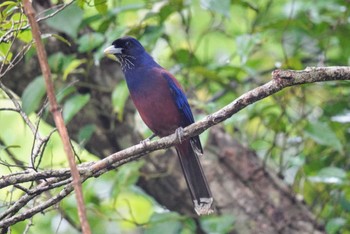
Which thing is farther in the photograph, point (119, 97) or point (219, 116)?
point (119, 97)

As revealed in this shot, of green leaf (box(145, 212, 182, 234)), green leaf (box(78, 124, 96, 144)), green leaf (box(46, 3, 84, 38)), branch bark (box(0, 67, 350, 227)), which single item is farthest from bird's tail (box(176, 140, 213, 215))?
branch bark (box(0, 67, 350, 227))

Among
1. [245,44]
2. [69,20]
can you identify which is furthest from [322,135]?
[69,20]

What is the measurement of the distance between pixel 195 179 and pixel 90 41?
1141mm

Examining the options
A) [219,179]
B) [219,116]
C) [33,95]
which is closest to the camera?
[219,116]

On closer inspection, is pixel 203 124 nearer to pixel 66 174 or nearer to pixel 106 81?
pixel 66 174

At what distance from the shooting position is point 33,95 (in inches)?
179

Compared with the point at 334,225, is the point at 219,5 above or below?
above

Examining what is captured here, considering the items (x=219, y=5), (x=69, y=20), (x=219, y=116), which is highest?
(x=69, y=20)

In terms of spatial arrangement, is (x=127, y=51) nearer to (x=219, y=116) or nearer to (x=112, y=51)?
(x=112, y=51)

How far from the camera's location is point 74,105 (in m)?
4.72

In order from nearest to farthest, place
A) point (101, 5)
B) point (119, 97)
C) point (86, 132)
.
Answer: point (101, 5), point (119, 97), point (86, 132)

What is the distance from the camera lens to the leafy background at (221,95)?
4.75 m

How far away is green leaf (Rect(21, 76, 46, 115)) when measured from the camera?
4.51 m

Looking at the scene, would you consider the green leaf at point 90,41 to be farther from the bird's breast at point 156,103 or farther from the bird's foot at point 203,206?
the bird's foot at point 203,206
